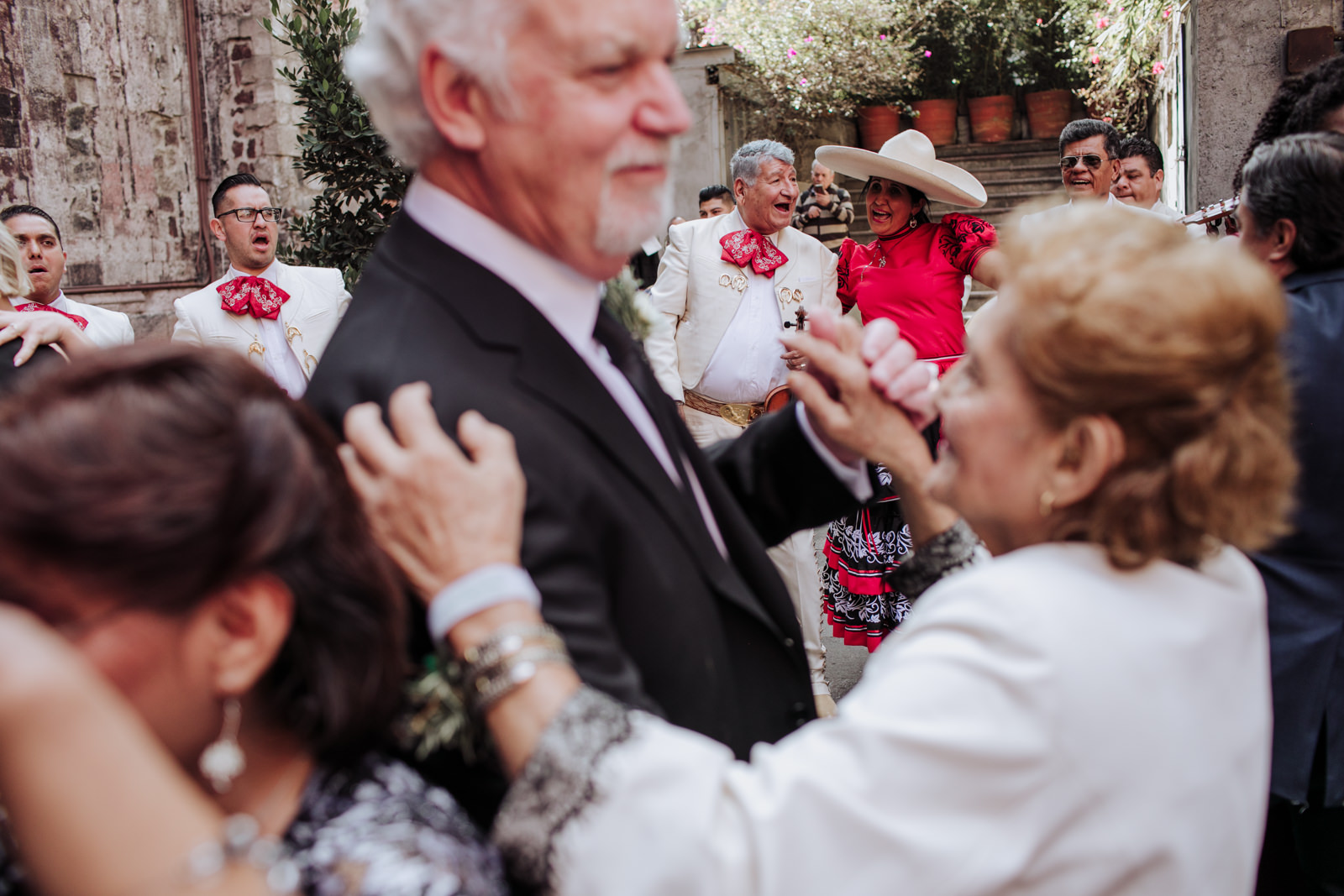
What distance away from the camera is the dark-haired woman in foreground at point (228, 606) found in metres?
0.86

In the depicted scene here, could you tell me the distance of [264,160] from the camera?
7867 mm

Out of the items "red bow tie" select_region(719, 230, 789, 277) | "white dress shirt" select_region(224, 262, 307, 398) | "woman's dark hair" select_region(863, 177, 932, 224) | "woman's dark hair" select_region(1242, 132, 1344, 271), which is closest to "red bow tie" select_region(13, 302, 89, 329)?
"white dress shirt" select_region(224, 262, 307, 398)

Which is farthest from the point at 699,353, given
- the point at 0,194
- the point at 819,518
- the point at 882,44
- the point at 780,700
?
the point at 882,44

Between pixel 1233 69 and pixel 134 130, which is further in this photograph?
pixel 134 130

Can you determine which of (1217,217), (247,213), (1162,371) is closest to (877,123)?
(247,213)

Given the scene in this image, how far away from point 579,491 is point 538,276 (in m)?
0.34

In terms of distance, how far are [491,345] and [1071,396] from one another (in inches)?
27.7

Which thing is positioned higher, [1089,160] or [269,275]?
[1089,160]

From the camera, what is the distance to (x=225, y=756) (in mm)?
957

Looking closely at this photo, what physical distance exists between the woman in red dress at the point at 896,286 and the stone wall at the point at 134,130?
4.31 metres

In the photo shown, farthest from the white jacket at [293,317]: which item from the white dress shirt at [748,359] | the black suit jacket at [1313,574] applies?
the black suit jacket at [1313,574]

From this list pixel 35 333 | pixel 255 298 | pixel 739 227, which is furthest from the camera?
pixel 739 227

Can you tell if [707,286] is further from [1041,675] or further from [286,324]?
[1041,675]

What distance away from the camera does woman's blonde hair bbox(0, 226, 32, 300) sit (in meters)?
4.09
